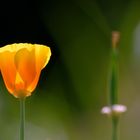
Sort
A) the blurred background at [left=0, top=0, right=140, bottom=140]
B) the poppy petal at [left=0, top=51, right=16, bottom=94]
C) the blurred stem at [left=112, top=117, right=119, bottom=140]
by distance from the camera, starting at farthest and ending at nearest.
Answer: the blurred background at [left=0, top=0, right=140, bottom=140] → the poppy petal at [left=0, top=51, right=16, bottom=94] → the blurred stem at [left=112, top=117, right=119, bottom=140]

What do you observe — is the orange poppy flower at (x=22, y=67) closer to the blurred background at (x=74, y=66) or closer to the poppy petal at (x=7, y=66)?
the poppy petal at (x=7, y=66)

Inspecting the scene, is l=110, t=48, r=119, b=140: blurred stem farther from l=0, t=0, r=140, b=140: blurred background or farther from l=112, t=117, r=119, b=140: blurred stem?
l=0, t=0, r=140, b=140: blurred background

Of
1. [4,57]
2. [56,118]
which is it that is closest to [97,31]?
[56,118]

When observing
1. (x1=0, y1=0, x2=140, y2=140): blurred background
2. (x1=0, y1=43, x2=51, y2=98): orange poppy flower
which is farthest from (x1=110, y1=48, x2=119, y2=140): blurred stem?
(x1=0, y1=0, x2=140, y2=140): blurred background

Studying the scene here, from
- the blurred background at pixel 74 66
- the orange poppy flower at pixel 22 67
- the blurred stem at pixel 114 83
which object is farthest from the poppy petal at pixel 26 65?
the blurred background at pixel 74 66

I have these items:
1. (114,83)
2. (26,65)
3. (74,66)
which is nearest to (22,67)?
(26,65)
